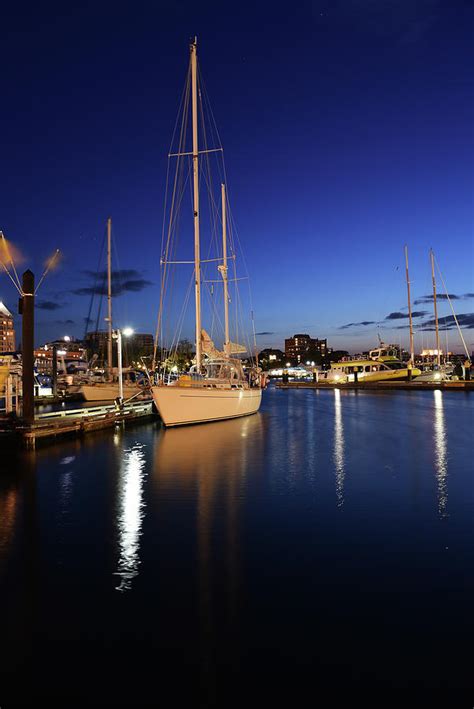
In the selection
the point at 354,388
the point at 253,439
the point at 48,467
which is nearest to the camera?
Result: the point at 48,467

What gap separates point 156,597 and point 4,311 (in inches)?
1517

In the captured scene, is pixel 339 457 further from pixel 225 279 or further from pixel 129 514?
pixel 225 279

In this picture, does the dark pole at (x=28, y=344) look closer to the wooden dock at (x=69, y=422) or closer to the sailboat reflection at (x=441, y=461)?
the wooden dock at (x=69, y=422)

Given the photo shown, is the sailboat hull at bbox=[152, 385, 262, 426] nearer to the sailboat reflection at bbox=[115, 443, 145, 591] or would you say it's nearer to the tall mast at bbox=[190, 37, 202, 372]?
the tall mast at bbox=[190, 37, 202, 372]

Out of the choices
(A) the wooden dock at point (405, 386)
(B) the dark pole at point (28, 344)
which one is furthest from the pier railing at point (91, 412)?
(A) the wooden dock at point (405, 386)

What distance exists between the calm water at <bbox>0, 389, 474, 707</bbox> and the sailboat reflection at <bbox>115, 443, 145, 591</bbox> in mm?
68

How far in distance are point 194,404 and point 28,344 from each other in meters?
12.2

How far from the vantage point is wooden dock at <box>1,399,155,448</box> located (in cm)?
2458

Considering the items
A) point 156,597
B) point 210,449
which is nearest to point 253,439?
point 210,449

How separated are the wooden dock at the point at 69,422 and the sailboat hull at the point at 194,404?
443cm

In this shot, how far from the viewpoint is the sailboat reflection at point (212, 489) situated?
27.6 feet

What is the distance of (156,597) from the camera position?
8.87m

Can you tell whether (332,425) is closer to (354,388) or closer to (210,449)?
(210,449)

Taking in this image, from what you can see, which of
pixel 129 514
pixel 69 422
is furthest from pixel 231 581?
pixel 69 422
